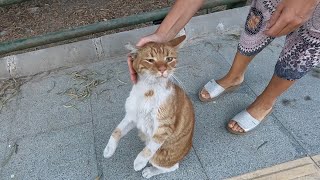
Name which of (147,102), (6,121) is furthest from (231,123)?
(6,121)

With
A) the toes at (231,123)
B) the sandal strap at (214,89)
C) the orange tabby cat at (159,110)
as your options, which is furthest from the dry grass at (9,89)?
the toes at (231,123)

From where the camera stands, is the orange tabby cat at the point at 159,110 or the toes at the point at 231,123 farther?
the toes at the point at 231,123

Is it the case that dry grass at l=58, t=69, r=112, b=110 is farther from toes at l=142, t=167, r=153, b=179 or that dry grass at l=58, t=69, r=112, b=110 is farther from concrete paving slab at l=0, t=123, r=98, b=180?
toes at l=142, t=167, r=153, b=179

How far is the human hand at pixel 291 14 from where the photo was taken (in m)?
1.46

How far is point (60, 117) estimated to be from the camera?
8.14ft

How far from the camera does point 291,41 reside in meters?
1.96

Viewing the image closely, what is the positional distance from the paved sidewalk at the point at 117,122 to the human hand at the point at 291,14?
0.91 metres

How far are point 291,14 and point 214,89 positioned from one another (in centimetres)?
109

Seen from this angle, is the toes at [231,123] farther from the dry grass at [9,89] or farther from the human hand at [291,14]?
the dry grass at [9,89]

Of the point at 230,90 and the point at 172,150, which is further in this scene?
the point at 230,90

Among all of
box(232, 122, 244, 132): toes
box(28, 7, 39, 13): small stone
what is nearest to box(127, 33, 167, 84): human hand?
box(232, 122, 244, 132): toes

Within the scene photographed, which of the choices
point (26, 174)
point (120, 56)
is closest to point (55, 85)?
point (120, 56)

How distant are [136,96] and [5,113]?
137 centimetres

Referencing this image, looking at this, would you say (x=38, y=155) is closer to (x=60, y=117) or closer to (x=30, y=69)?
(x=60, y=117)
